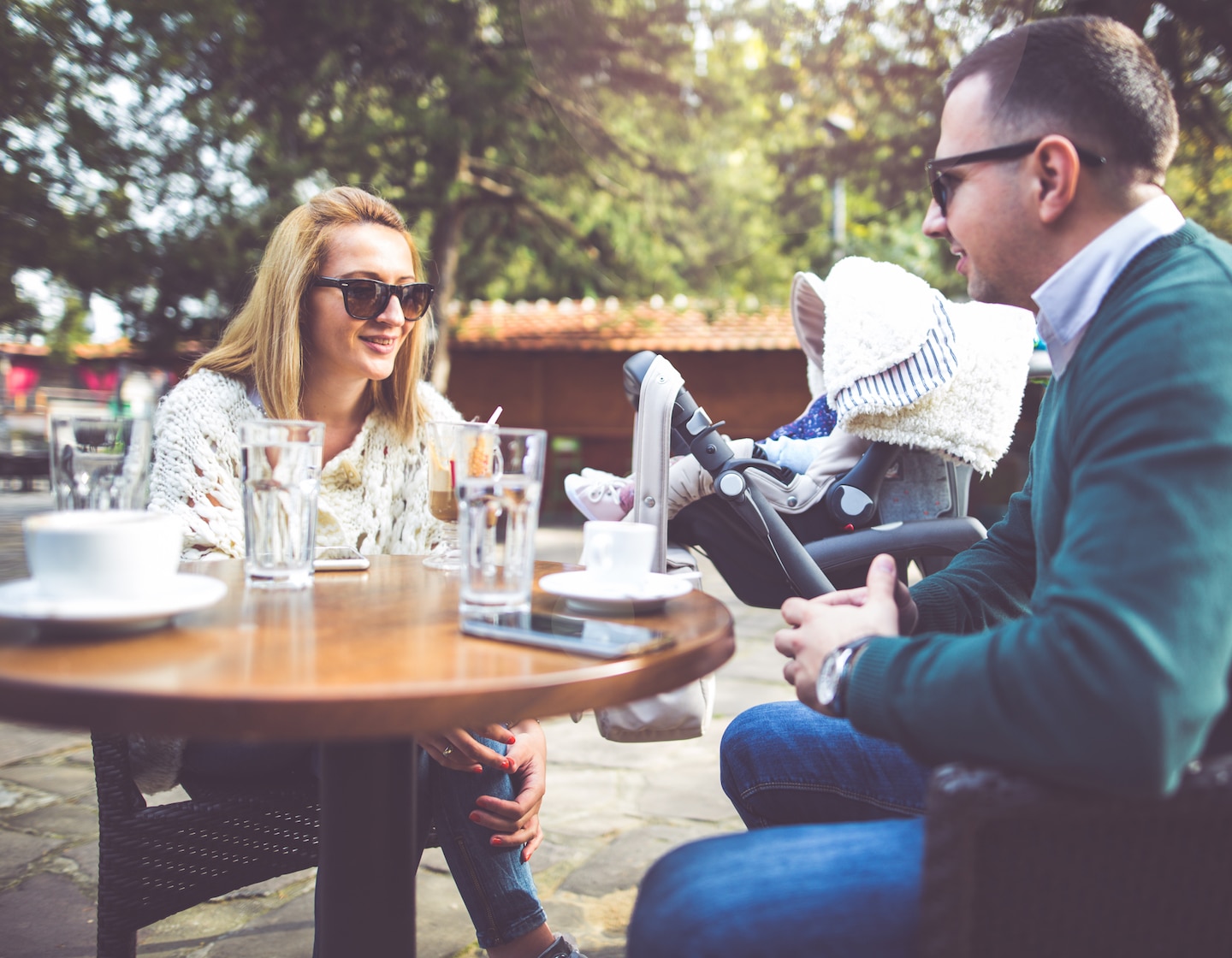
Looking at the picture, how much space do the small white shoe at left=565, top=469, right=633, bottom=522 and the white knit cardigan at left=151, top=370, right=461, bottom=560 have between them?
1.57 feet

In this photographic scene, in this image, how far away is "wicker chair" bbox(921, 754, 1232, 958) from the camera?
817mm

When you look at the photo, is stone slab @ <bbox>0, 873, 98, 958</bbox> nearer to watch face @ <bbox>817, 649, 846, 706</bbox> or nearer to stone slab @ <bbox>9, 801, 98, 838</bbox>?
stone slab @ <bbox>9, 801, 98, 838</bbox>

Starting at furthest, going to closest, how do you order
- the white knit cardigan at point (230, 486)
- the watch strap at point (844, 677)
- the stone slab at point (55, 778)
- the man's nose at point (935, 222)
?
the stone slab at point (55, 778) → the white knit cardigan at point (230, 486) → the man's nose at point (935, 222) → the watch strap at point (844, 677)

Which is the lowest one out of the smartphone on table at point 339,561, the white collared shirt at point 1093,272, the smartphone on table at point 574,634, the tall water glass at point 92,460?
the smartphone on table at point 574,634

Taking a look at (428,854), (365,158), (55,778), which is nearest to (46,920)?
(428,854)

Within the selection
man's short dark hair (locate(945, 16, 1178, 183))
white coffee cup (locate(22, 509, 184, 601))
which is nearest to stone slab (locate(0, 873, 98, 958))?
white coffee cup (locate(22, 509, 184, 601))

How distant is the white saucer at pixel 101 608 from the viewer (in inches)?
36.6

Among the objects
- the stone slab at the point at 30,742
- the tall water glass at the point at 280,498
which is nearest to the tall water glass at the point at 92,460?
the tall water glass at the point at 280,498

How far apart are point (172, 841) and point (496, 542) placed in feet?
2.78

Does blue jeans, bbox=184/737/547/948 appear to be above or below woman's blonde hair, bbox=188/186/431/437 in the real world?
below

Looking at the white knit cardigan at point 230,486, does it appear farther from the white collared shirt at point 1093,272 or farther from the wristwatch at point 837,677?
the white collared shirt at point 1093,272

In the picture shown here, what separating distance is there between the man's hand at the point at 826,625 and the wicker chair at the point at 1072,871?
0.88ft

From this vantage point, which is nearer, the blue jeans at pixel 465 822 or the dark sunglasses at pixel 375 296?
the blue jeans at pixel 465 822

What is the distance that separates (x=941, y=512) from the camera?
2895 millimetres
